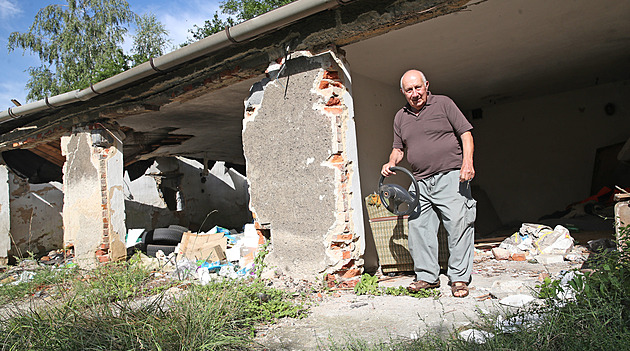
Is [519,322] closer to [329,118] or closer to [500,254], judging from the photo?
[329,118]

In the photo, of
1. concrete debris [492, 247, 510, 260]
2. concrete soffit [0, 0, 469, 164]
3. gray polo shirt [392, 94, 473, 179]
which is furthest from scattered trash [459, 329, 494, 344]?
concrete debris [492, 247, 510, 260]

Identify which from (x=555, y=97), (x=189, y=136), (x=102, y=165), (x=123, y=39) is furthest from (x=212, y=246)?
(x=123, y=39)

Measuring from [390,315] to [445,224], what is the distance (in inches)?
35.2

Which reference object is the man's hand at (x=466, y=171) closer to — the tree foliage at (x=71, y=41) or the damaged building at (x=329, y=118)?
the damaged building at (x=329, y=118)

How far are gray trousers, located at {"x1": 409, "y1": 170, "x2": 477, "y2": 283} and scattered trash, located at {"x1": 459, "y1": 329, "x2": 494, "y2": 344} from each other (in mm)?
991

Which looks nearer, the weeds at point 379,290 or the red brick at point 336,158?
the weeds at point 379,290

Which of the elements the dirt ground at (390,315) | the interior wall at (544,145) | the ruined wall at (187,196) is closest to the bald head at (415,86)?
the dirt ground at (390,315)

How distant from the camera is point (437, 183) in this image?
11.2 feet

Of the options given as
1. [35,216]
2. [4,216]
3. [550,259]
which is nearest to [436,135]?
[550,259]

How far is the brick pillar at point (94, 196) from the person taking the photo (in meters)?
6.36

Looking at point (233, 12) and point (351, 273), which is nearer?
point (351, 273)

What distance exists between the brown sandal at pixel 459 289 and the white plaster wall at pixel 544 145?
5670mm

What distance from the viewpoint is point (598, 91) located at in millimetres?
7695

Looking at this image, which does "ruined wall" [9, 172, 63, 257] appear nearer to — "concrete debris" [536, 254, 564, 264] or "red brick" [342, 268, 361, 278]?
"red brick" [342, 268, 361, 278]
